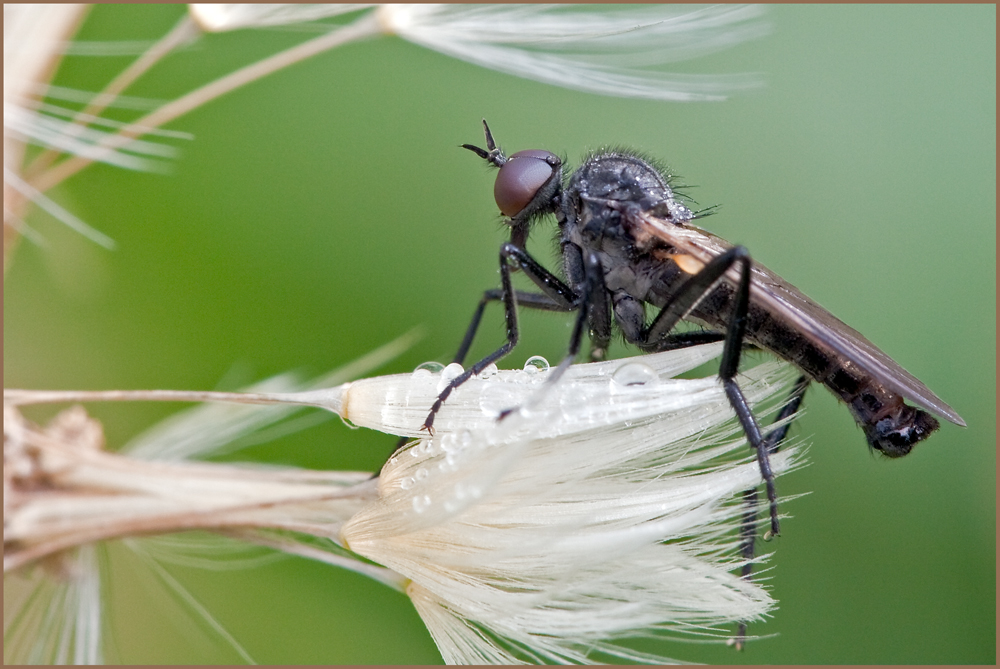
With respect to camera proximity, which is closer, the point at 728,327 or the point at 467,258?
the point at 728,327

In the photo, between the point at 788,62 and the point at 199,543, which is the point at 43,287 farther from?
the point at 788,62

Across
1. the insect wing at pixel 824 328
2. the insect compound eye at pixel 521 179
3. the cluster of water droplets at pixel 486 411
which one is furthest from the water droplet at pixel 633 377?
the insect compound eye at pixel 521 179

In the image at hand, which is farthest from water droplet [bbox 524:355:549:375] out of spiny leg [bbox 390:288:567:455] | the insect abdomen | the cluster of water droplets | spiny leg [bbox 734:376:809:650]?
the insect abdomen

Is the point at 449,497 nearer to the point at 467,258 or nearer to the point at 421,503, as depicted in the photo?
the point at 421,503

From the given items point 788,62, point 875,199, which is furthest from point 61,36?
point 875,199

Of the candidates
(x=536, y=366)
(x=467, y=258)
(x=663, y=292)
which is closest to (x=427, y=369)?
(x=536, y=366)
